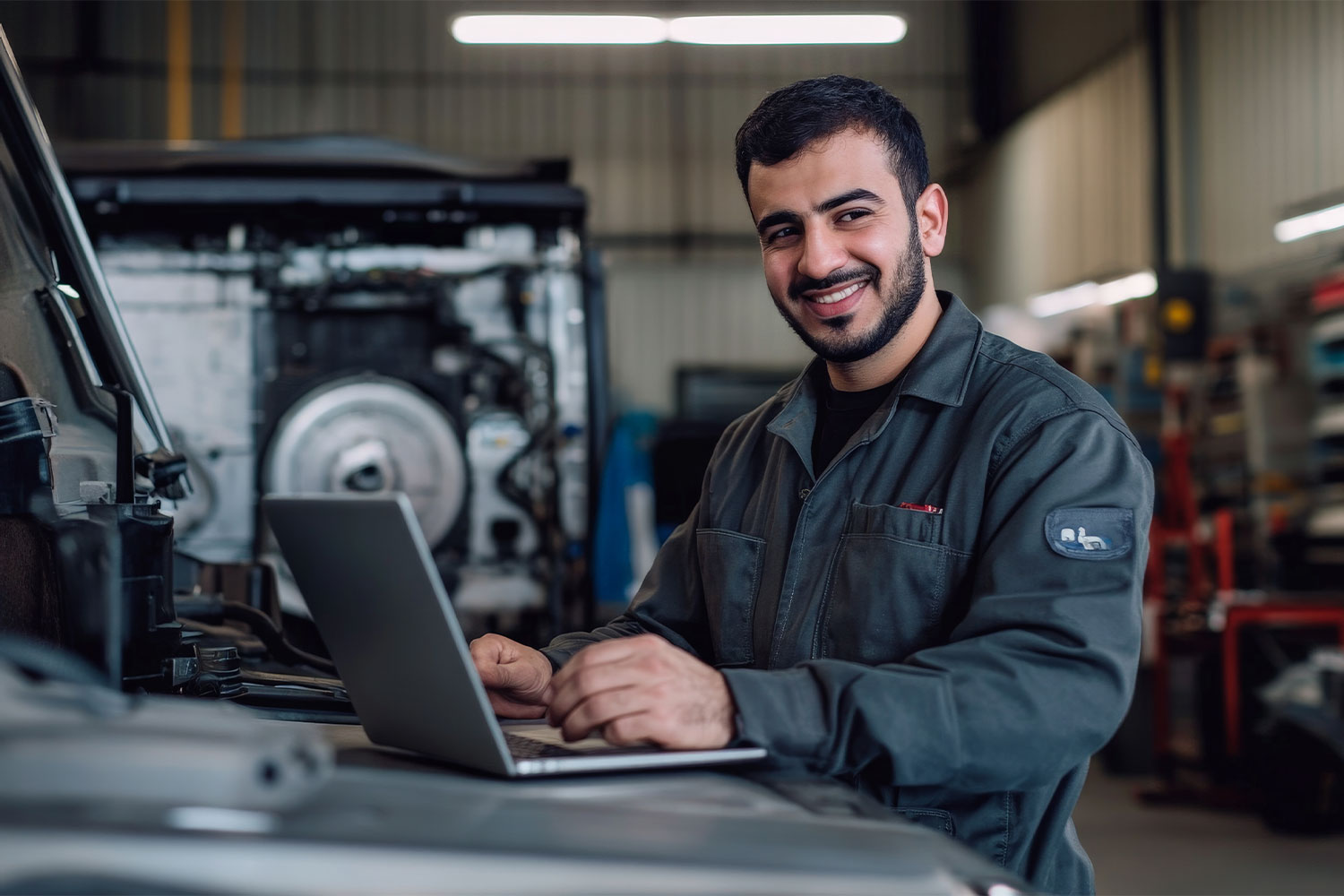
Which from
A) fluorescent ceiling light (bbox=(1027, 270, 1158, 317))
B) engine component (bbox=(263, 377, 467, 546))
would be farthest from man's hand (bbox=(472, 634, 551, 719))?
fluorescent ceiling light (bbox=(1027, 270, 1158, 317))

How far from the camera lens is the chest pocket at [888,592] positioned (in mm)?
1365

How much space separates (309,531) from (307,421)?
3.78m

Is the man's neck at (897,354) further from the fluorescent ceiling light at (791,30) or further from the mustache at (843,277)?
the fluorescent ceiling light at (791,30)

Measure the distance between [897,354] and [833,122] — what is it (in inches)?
11.6

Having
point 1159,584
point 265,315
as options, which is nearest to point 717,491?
point 265,315

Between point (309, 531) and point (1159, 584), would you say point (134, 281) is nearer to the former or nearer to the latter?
point (309, 531)

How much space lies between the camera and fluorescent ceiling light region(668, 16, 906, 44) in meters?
8.09

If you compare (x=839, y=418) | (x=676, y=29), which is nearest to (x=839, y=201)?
(x=839, y=418)

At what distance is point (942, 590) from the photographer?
136 cm

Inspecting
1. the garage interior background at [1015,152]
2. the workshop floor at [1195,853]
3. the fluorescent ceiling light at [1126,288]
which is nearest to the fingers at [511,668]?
the workshop floor at [1195,853]

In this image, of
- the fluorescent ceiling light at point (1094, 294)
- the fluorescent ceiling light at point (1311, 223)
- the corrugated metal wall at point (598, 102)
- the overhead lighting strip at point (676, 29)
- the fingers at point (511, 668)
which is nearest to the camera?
the fingers at point (511, 668)

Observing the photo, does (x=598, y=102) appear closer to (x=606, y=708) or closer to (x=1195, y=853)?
(x=1195, y=853)

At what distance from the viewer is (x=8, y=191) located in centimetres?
143

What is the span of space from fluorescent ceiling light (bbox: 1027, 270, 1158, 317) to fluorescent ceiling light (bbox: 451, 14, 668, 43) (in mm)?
3653
